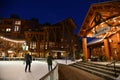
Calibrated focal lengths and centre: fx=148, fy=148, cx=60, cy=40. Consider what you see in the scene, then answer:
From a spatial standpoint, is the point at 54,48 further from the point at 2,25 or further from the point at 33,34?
the point at 2,25

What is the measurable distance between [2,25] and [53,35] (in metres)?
20.1

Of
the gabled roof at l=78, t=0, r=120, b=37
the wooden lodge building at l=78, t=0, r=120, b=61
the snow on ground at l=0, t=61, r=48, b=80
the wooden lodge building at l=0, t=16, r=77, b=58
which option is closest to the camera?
the snow on ground at l=0, t=61, r=48, b=80

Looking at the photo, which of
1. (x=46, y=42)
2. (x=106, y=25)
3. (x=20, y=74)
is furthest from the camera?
(x=46, y=42)

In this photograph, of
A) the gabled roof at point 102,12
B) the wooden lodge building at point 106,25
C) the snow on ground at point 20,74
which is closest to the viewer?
the snow on ground at point 20,74

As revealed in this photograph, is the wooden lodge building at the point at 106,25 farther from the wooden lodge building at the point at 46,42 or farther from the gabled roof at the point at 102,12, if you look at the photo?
the wooden lodge building at the point at 46,42

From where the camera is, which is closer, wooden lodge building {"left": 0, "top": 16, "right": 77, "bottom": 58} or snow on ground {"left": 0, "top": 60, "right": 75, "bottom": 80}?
snow on ground {"left": 0, "top": 60, "right": 75, "bottom": 80}

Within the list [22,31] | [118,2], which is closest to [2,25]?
[22,31]

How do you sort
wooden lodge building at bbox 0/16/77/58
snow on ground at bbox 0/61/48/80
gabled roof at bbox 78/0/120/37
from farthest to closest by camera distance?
wooden lodge building at bbox 0/16/77/58 < gabled roof at bbox 78/0/120/37 < snow on ground at bbox 0/61/48/80

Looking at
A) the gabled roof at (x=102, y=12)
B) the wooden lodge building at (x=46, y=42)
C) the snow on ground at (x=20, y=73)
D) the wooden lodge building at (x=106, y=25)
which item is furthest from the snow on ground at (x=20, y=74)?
the wooden lodge building at (x=46, y=42)

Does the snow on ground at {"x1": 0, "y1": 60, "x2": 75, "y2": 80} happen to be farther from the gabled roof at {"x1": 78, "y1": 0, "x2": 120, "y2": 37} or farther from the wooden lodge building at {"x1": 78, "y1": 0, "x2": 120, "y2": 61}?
the gabled roof at {"x1": 78, "y1": 0, "x2": 120, "y2": 37}

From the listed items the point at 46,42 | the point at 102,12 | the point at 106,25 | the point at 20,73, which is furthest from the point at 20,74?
the point at 46,42

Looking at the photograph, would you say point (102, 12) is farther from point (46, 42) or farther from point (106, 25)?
point (46, 42)

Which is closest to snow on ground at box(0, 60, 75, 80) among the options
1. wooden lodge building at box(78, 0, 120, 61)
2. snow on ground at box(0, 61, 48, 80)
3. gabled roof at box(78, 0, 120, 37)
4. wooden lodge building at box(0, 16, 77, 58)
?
snow on ground at box(0, 61, 48, 80)

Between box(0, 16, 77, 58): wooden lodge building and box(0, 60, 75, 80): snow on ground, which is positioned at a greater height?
box(0, 16, 77, 58): wooden lodge building
